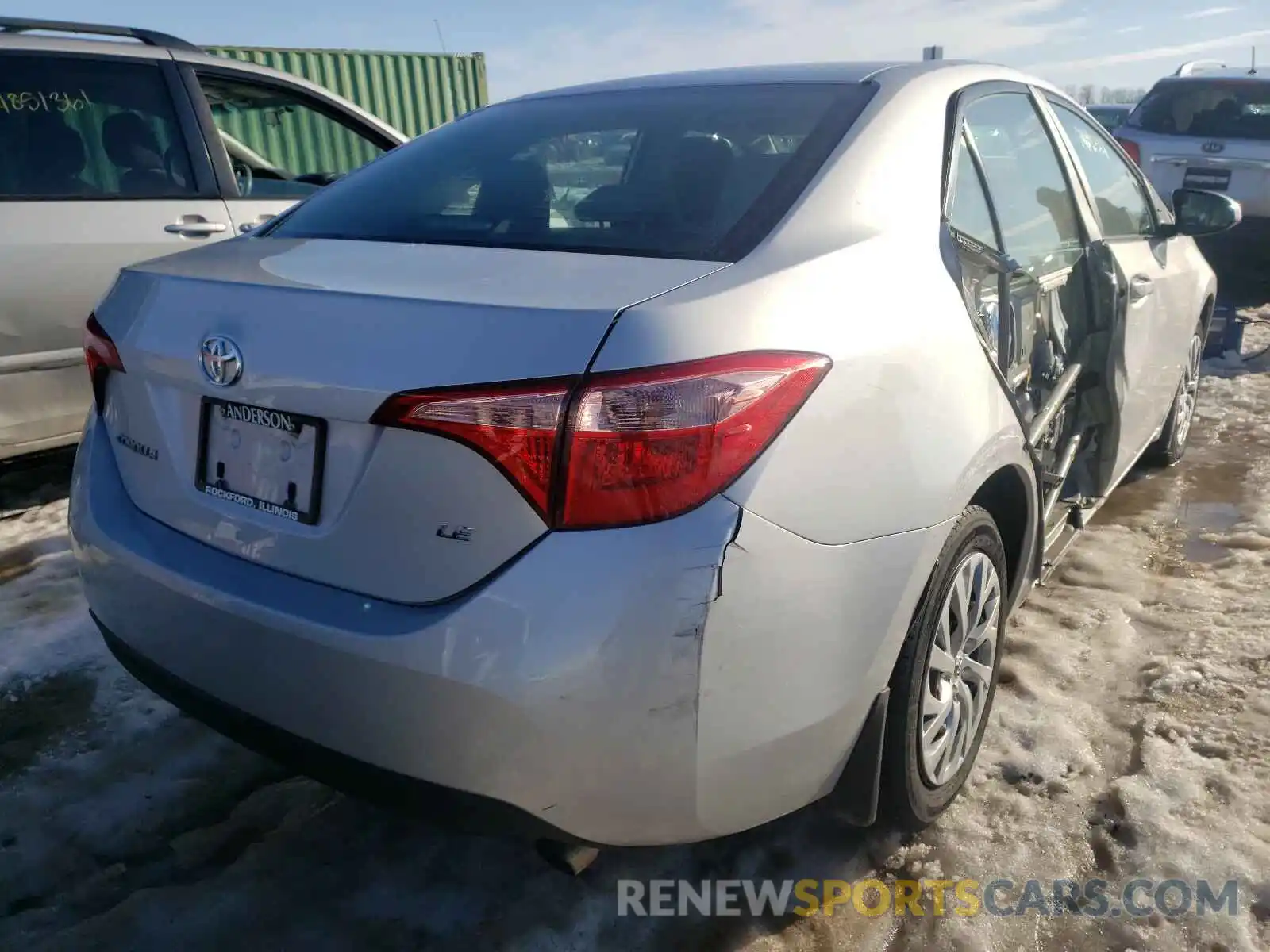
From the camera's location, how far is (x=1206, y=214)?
3555 millimetres

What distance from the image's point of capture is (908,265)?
5.99 feet

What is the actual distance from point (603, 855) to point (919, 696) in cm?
77

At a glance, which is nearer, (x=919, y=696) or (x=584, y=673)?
(x=584, y=673)

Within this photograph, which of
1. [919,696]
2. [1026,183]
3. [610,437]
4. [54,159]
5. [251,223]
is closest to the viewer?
[610,437]

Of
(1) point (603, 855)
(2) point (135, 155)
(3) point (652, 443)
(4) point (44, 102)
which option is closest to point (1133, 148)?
(2) point (135, 155)

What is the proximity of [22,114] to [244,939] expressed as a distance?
11.0 feet

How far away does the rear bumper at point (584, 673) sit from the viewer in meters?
1.40

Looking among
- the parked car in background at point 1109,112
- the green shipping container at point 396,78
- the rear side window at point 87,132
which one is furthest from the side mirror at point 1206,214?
the parked car in background at point 1109,112

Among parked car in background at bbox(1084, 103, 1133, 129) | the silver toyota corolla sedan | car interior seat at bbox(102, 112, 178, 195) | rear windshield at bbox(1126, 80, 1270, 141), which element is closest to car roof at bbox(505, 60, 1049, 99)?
the silver toyota corolla sedan

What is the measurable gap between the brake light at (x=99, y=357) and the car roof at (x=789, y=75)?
4.25 feet

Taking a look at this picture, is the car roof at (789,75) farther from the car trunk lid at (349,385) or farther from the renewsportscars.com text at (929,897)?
the renewsportscars.com text at (929,897)

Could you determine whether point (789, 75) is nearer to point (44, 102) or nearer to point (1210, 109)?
point (44, 102)

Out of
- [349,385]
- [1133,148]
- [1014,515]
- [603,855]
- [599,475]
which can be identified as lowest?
[603,855]

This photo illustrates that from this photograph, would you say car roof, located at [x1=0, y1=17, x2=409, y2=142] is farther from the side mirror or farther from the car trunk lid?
the side mirror
